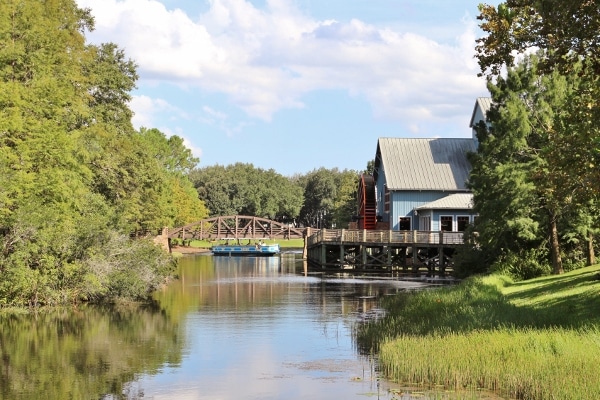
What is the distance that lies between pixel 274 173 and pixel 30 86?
136 metres

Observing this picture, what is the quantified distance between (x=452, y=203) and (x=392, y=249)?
27.6ft

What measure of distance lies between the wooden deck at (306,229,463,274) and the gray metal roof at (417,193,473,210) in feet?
8.67

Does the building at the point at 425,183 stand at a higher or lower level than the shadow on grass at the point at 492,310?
higher

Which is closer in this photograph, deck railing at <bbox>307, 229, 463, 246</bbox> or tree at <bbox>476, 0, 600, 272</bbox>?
tree at <bbox>476, 0, 600, 272</bbox>

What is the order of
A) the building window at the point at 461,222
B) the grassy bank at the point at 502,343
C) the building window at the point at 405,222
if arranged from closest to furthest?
the grassy bank at the point at 502,343 → the building window at the point at 461,222 → the building window at the point at 405,222

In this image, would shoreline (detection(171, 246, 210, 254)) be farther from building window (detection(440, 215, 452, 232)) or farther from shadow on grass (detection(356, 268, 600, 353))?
shadow on grass (detection(356, 268, 600, 353))

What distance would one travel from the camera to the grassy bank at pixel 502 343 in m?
16.8

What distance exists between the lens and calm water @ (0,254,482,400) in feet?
66.3

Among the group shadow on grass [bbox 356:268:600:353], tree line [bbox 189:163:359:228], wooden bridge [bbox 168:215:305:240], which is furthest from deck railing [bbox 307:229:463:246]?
tree line [bbox 189:163:359:228]

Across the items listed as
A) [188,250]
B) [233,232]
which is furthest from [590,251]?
[188,250]

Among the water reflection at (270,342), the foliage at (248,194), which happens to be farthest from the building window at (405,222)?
the foliage at (248,194)

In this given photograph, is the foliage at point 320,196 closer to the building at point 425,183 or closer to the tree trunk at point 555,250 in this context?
the building at point 425,183

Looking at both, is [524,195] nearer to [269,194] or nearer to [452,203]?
[452,203]

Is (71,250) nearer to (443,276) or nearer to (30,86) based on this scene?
(30,86)
